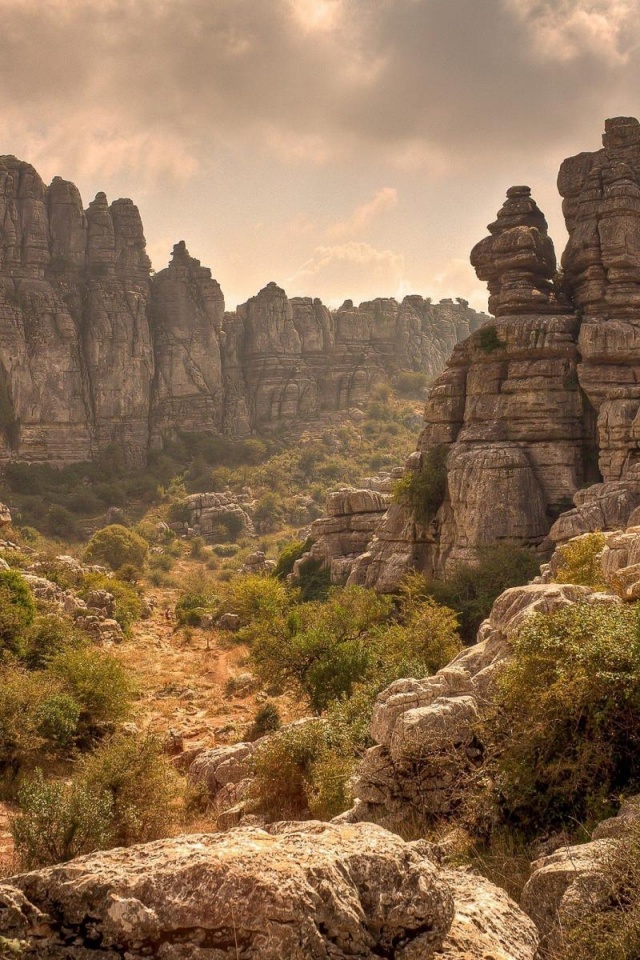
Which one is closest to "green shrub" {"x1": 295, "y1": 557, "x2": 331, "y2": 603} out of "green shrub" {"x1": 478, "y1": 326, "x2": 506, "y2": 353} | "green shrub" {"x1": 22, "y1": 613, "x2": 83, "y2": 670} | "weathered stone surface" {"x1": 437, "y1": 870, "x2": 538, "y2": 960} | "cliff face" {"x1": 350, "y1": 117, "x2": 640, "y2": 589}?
"cliff face" {"x1": 350, "y1": 117, "x2": 640, "y2": 589}

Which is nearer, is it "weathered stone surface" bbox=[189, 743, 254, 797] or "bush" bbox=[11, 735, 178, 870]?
"bush" bbox=[11, 735, 178, 870]

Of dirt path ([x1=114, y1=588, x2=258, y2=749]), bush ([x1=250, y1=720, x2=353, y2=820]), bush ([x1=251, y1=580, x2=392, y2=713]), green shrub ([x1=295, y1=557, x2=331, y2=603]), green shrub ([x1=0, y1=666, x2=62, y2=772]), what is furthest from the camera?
green shrub ([x1=295, y1=557, x2=331, y2=603])

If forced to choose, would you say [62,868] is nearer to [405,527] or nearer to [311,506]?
[405,527]

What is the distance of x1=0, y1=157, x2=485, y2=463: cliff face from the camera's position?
204 feet

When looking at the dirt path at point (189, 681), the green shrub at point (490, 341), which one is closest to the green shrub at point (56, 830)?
the dirt path at point (189, 681)

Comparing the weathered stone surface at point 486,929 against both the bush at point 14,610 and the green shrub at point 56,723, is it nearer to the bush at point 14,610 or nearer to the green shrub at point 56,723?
the green shrub at point 56,723

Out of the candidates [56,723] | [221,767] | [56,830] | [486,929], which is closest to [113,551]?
[56,723]

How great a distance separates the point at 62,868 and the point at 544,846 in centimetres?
418

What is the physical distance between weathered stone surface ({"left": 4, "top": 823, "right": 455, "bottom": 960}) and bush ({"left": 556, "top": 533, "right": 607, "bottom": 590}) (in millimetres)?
11032

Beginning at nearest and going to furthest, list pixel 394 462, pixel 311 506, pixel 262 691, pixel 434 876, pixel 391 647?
pixel 434 876 → pixel 391 647 → pixel 262 691 → pixel 311 506 → pixel 394 462

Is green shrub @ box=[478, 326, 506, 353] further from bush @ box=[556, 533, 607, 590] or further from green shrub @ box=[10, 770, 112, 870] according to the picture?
green shrub @ box=[10, 770, 112, 870]

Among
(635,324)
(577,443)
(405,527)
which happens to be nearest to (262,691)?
(405,527)

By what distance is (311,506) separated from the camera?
61.3 metres

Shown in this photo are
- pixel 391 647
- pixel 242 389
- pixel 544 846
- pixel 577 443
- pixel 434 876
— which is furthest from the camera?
pixel 242 389
